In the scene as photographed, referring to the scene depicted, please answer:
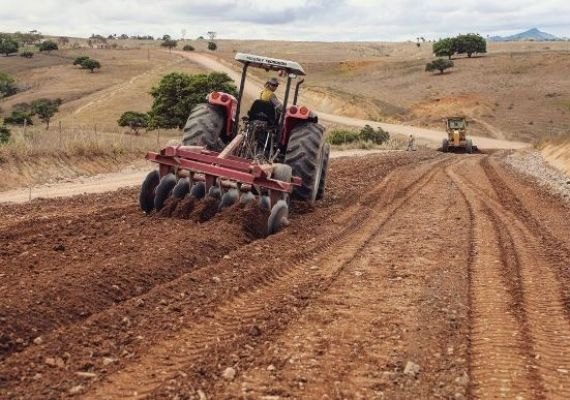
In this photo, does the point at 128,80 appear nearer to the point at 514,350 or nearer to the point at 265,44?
the point at 514,350

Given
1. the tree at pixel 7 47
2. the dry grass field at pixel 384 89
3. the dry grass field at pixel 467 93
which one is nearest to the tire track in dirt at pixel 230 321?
the dry grass field at pixel 384 89

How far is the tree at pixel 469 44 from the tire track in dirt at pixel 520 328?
8493 centimetres

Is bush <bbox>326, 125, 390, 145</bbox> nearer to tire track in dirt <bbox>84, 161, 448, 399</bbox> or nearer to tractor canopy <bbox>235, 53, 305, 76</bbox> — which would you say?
tractor canopy <bbox>235, 53, 305, 76</bbox>

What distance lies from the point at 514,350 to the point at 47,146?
46.9 feet

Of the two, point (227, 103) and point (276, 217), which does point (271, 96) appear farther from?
point (276, 217)

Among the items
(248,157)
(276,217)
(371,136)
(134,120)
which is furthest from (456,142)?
(276,217)

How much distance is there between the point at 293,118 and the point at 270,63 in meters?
0.91

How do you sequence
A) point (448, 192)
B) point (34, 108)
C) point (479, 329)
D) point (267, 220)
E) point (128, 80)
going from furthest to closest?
1. point (128, 80)
2. point (34, 108)
3. point (448, 192)
4. point (267, 220)
5. point (479, 329)

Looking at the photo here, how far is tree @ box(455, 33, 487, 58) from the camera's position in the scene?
89500 mm

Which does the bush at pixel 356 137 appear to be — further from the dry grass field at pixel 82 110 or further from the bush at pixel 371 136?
the dry grass field at pixel 82 110

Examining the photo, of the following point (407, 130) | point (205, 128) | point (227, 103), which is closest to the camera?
point (205, 128)

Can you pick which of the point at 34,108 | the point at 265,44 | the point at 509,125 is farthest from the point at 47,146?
the point at 265,44

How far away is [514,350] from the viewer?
5.17 meters

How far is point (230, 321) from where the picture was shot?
5441 millimetres
